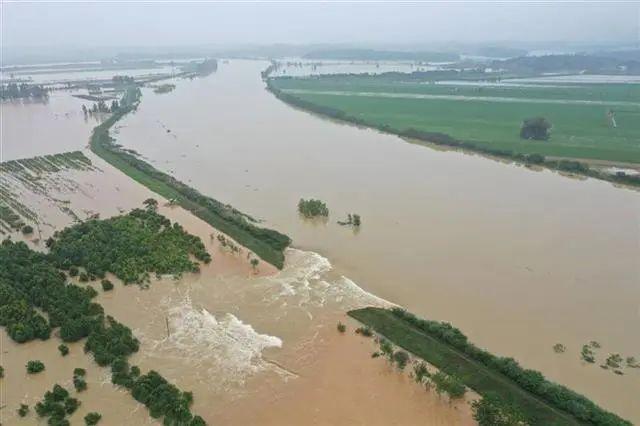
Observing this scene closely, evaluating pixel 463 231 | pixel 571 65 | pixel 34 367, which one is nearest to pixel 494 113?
pixel 463 231

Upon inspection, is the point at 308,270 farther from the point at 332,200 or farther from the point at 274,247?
the point at 332,200

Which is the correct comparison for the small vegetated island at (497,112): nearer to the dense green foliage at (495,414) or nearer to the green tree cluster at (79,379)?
the dense green foliage at (495,414)

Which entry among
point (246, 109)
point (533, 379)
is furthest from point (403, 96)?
point (533, 379)

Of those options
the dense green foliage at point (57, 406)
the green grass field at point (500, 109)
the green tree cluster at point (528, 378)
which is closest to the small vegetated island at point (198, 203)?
the green tree cluster at point (528, 378)

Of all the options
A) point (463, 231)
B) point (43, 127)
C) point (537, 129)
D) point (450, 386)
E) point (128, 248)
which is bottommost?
point (450, 386)

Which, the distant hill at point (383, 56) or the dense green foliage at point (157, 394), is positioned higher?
the distant hill at point (383, 56)

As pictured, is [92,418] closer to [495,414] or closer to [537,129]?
[495,414]

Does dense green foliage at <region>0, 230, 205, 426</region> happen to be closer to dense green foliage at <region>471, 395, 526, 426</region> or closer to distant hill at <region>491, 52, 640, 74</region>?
dense green foliage at <region>471, 395, 526, 426</region>
